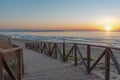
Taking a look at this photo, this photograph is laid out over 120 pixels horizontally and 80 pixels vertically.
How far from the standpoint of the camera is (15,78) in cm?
508

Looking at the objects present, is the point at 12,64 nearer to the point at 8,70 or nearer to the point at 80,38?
the point at 8,70

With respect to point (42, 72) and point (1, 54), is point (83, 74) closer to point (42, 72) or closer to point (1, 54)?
point (42, 72)

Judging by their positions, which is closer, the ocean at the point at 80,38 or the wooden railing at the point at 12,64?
the wooden railing at the point at 12,64

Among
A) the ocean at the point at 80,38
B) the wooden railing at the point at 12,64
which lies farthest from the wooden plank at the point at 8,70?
the ocean at the point at 80,38

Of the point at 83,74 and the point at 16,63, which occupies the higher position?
the point at 16,63

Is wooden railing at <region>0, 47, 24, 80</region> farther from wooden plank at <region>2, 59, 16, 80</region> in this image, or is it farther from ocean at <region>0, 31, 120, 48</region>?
ocean at <region>0, 31, 120, 48</region>

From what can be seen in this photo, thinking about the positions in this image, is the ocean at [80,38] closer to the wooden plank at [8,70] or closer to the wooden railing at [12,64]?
the wooden railing at [12,64]

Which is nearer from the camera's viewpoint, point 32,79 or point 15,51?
point 15,51

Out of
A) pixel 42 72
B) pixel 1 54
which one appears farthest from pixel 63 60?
pixel 1 54

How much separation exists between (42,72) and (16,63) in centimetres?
265

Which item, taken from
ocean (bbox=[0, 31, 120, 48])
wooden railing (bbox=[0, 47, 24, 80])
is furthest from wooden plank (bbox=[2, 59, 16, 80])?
ocean (bbox=[0, 31, 120, 48])

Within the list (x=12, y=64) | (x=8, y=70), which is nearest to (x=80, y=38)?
(x=12, y=64)

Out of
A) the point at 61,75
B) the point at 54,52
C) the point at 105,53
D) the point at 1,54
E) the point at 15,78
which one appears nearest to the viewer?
the point at 1,54

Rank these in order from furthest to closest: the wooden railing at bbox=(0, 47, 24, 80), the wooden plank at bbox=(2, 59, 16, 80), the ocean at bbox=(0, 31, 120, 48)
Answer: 1. the ocean at bbox=(0, 31, 120, 48)
2. the wooden plank at bbox=(2, 59, 16, 80)
3. the wooden railing at bbox=(0, 47, 24, 80)
